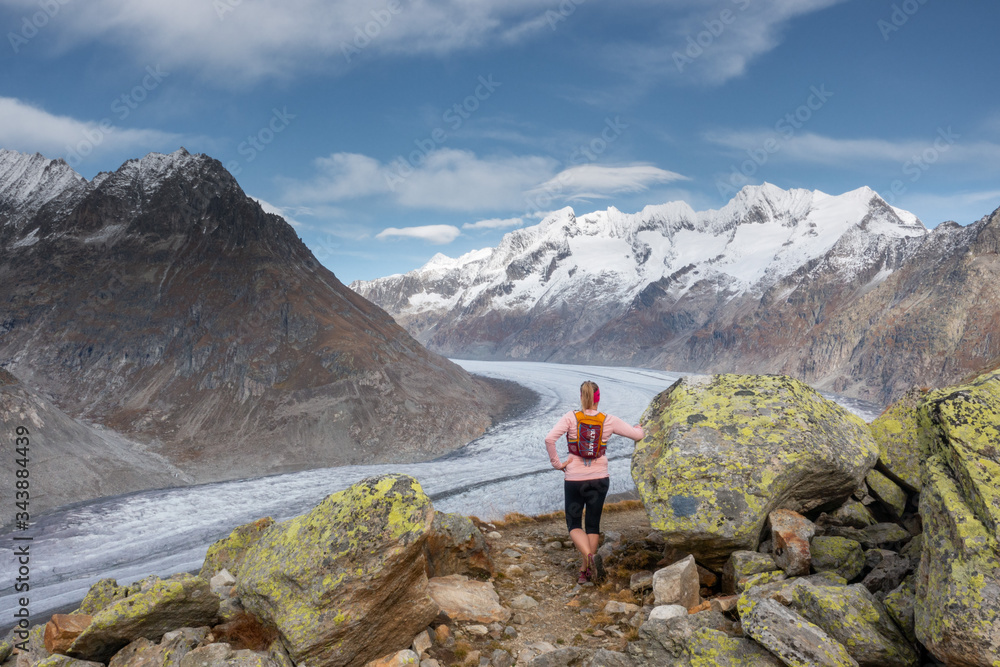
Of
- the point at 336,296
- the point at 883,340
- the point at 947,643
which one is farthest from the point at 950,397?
the point at 883,340

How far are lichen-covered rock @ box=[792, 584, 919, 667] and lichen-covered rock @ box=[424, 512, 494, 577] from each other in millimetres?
6422

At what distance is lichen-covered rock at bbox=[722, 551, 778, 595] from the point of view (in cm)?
845

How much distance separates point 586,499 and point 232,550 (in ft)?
29.5

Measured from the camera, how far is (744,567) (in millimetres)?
8531

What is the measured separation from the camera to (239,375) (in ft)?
241

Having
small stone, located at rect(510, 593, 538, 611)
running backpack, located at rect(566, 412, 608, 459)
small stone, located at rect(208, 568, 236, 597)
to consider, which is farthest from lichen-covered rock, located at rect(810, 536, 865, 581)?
small stone, located at rect(208, 568, 236, 597)

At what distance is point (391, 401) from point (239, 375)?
67.5ft

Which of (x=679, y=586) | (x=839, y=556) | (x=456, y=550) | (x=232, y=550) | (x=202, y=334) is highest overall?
(x=202, y=334)

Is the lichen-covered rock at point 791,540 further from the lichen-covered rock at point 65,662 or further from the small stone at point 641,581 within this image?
the lichen-covered rock at point 65,662

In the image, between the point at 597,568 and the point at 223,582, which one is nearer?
the point at 597,568

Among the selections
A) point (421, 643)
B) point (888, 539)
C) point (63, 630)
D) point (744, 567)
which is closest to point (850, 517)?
point (888, 539)

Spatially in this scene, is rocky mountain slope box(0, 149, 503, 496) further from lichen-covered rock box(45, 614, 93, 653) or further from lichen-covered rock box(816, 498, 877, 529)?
lichen-covered rock box(816, 498, 877, 529)

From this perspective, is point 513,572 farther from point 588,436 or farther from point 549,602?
point 588,436

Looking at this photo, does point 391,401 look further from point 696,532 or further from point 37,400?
point 696,532
